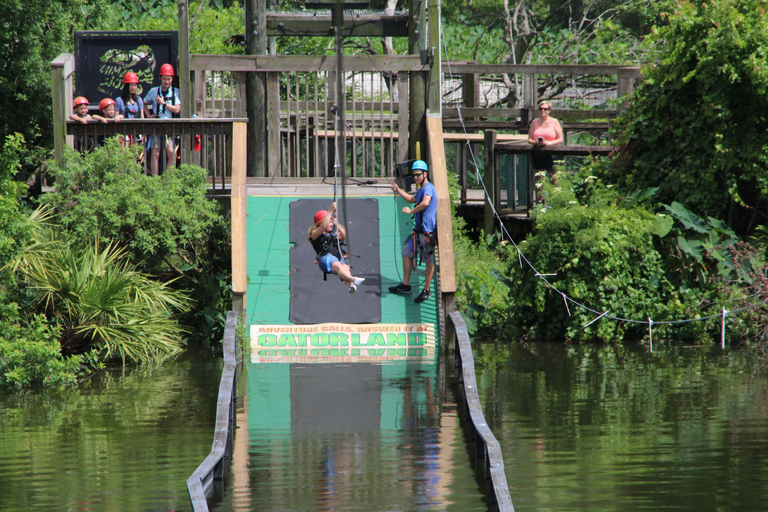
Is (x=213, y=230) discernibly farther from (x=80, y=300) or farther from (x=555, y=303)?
(x=555, y=303)

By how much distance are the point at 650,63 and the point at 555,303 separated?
13.8 feet

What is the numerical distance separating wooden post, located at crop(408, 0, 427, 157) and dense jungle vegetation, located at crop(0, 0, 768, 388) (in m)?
1.87

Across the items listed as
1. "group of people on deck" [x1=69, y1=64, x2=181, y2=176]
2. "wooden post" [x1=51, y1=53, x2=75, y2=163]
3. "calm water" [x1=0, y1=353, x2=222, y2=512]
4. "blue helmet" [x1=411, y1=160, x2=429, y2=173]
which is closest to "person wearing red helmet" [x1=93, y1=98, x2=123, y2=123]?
"group of people on deck" [x1=69, y1=64, x2=181, y2=176]

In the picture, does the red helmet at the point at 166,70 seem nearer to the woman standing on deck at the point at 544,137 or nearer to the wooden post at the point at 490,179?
the wooden post at the point at 490,179

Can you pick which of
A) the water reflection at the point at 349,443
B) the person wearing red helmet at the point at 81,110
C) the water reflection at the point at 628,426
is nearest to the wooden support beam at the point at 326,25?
the person wearing red helmet at the point at 81,110

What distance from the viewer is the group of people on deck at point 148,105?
44.3 ft

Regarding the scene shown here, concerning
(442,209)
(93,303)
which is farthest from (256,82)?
(93,303)

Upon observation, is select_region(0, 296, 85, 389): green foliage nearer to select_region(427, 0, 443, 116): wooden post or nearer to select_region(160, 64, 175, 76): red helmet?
select_region(160, 64, 175, 76): red helmet

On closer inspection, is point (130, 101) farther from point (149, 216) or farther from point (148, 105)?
point (149, 216)

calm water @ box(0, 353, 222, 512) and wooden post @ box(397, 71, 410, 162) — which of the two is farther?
wooden post @ box(397, 71, 410, 162)

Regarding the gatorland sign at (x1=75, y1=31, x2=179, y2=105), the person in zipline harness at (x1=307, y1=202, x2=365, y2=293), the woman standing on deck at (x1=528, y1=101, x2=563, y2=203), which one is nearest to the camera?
the person in zipline harness at (x1=307, y1=202, x2=365, y2=293)

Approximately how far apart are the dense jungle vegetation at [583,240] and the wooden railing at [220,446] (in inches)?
92.7

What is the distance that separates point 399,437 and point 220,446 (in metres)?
1.72

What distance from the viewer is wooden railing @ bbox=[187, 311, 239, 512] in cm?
622
